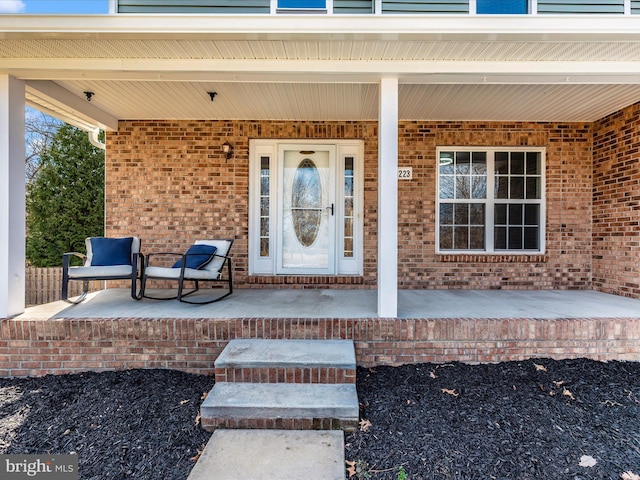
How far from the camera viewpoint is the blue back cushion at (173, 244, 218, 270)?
13.4ft

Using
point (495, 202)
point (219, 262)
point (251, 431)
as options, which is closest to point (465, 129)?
point (495, 202)

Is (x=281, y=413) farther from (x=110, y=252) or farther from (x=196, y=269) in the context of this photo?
(x=110, y=252)

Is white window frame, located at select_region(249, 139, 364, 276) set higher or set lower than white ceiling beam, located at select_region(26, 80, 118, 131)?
lower

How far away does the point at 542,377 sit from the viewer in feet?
9.36

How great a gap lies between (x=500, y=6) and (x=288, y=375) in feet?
12.1

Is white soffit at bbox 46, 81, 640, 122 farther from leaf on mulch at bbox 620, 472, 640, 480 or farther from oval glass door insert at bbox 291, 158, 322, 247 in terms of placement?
leaf on mulch at bbox 620, 472, 640, 480

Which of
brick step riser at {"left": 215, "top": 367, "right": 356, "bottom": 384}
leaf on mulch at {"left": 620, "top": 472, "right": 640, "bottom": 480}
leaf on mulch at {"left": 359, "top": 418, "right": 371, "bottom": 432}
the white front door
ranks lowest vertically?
leaf on mulch at {"left": 620, "top": 472, "right": 640, "bottom": 480}

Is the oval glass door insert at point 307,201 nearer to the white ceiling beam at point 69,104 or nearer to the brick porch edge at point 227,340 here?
the brick porch edge at point 227,340

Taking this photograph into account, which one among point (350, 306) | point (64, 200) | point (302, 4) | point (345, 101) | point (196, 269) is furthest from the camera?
point (64, 200)

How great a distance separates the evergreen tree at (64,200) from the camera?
326 inches

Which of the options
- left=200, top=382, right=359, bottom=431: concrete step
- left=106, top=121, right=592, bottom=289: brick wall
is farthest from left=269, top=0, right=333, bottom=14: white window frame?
left=200, top=382, right=359, bottom=431: concrete step

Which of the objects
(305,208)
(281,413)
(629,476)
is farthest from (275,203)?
(629,476)

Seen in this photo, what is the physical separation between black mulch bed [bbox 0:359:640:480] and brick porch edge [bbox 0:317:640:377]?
12 cm

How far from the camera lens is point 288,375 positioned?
262cm
